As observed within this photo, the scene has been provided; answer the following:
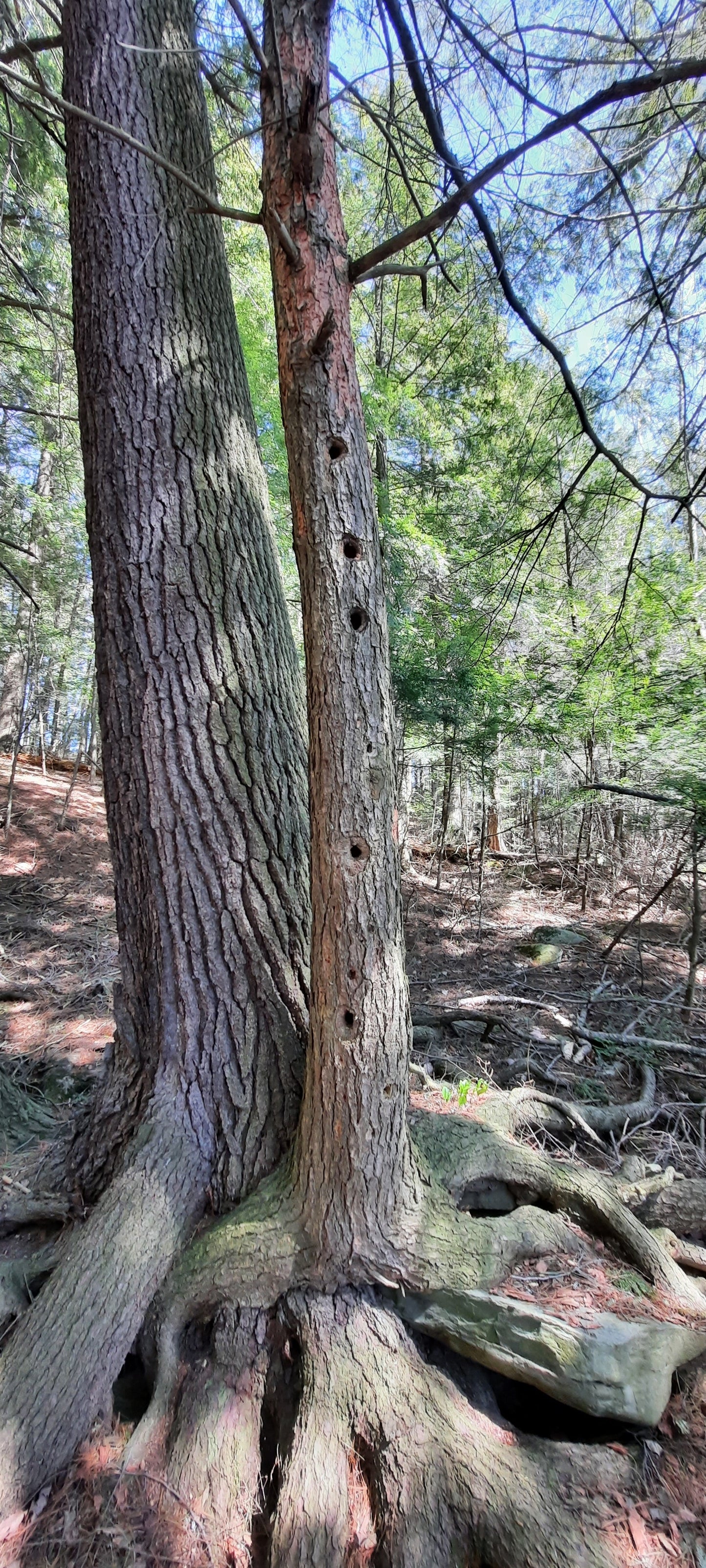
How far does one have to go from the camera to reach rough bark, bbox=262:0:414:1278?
5.44 feet

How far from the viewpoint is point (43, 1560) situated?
1.47 metres

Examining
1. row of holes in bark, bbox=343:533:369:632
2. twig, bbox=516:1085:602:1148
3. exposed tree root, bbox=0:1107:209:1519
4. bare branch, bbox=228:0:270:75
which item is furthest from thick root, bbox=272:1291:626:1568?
bare branch, bbox=228:0:270:75

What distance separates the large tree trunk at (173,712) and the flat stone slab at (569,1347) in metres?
0.65

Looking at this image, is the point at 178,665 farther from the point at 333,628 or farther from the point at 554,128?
the point at 554,128

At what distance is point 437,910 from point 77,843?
4.63 metres

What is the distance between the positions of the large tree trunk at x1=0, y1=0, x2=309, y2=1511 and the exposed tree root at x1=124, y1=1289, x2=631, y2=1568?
36cm

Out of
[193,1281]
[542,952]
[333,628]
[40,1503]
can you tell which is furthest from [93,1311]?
[542,952]

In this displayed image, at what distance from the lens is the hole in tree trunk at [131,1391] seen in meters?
1.81

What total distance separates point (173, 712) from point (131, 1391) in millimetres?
2014

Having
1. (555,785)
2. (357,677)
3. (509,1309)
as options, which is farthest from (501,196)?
(555,785)

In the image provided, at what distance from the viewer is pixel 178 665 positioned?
2094 mm

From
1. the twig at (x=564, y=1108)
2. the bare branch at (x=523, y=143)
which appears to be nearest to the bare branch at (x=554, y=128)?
the bare branch at (x=523, y=143)

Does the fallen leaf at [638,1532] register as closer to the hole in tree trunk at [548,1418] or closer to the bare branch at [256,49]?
the hole in tree trunk at [548,1418]

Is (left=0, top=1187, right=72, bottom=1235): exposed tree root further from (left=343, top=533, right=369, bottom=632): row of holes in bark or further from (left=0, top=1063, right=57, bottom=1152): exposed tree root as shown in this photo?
(left=343, top=533, right=369, bottom=632): row of holes in bark
